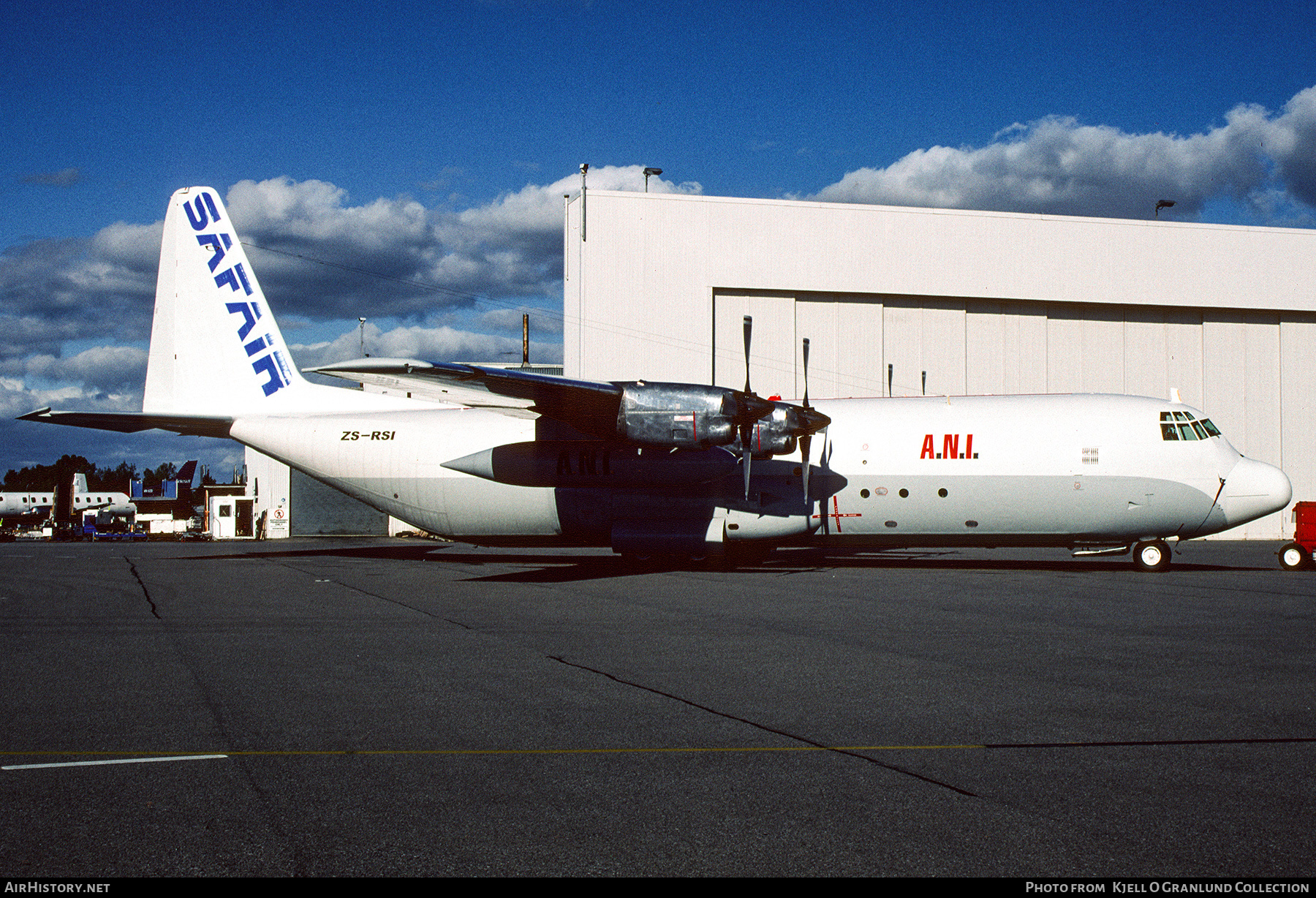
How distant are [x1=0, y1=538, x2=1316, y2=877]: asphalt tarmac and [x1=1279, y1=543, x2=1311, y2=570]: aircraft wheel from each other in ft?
30.0

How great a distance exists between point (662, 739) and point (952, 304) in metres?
36.9

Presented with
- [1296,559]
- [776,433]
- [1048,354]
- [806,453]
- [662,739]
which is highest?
[1048,354]

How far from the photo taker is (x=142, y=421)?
23438mm

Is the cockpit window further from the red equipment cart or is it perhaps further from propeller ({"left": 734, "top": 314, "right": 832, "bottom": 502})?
propeller ({"left": 734, "top": 314, "right": 832, "bottom": 502})

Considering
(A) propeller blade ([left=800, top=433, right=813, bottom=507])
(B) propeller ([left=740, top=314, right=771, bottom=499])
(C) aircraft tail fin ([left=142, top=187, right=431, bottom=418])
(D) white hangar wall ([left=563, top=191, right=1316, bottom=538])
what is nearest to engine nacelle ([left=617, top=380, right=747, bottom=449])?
(B) propeller ([left=740, top=314, right=771, bottom=499])

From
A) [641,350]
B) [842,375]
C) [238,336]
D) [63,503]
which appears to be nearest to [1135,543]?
[842,375]

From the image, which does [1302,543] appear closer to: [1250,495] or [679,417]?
[1250,495]

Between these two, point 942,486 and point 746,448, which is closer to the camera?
point 746,448

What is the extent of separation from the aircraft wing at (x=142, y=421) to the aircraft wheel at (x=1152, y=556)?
74.3 feet

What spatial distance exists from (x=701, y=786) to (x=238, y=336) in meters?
23.5

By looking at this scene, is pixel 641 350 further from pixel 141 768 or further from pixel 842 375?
pixel 141 768

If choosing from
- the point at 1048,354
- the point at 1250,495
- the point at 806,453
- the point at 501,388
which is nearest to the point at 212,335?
the point at 501,388

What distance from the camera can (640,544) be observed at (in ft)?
74.3

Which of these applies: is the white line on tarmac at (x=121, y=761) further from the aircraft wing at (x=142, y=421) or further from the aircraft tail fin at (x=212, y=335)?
the aircraft tail fin at (x=212, y=335)
